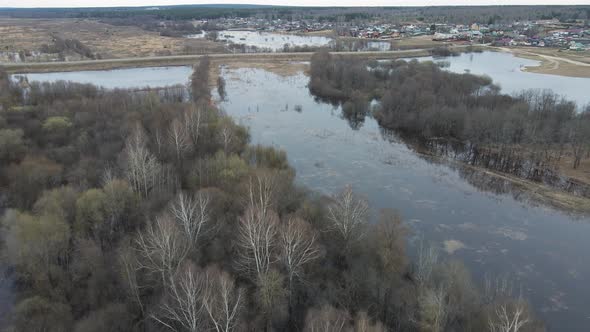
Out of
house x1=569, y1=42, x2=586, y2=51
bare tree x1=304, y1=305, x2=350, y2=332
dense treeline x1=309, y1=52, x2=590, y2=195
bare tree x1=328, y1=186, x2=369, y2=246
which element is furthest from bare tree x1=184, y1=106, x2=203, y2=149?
house x1=569, y1=42, x2=586, y2=51

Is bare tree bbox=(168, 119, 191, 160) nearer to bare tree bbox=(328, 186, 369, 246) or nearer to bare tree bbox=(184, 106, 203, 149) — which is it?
bare tree bbox=(184, 106, 203, 149)

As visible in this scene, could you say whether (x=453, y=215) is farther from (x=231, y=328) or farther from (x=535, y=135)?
(x=231, y=328)

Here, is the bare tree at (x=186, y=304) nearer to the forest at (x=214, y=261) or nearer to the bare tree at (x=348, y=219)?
the forest at (x=214, y=261)

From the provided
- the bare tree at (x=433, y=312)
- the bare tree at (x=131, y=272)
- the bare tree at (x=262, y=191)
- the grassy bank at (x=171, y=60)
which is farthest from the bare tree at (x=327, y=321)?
the grassy bank at (x=171, y=60)

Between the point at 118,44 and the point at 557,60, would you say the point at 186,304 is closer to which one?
the point at 557,60

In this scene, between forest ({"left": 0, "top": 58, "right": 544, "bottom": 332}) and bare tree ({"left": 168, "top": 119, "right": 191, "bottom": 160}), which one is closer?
forest ({"left": 0, "top": 58, "right": 544, "bottom": 332})

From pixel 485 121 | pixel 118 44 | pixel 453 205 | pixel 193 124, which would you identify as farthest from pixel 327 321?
pixel 118 44
